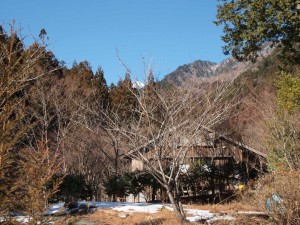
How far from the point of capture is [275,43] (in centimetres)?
1435

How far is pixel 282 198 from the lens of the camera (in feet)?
20.4

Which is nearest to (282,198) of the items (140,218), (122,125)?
(140,218)

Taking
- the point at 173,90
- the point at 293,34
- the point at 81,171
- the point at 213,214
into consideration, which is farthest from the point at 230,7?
the point at 81,171

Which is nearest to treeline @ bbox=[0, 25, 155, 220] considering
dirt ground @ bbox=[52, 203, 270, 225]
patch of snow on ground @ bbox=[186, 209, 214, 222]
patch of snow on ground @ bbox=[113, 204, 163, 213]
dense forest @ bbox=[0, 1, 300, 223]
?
dense forest @ bbox=[0, 1, 300, 223]

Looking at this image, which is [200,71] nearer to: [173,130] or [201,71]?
[201,71]

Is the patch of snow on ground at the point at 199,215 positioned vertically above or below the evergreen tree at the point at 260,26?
below

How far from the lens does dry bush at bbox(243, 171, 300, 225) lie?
6129 mm

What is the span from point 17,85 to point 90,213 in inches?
277

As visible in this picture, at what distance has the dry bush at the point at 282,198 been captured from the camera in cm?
613

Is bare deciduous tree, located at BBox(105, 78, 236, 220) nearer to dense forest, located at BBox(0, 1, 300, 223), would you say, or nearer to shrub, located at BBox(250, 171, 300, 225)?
dense forest, located at BBox(0, 1, 300, 223)

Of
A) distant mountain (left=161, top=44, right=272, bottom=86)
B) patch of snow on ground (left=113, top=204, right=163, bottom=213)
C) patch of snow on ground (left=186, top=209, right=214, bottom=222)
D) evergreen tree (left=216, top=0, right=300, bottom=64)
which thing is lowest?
patch of snow on ground (left=186, top=209, right=214, bottom=222)

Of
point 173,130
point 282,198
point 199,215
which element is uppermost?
point 173,130

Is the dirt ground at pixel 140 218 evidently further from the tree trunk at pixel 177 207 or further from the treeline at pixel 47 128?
the treeline at pixel 47 128

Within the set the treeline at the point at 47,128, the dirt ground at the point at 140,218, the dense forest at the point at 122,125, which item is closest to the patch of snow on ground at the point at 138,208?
the dirt ground at the point at 140,218
